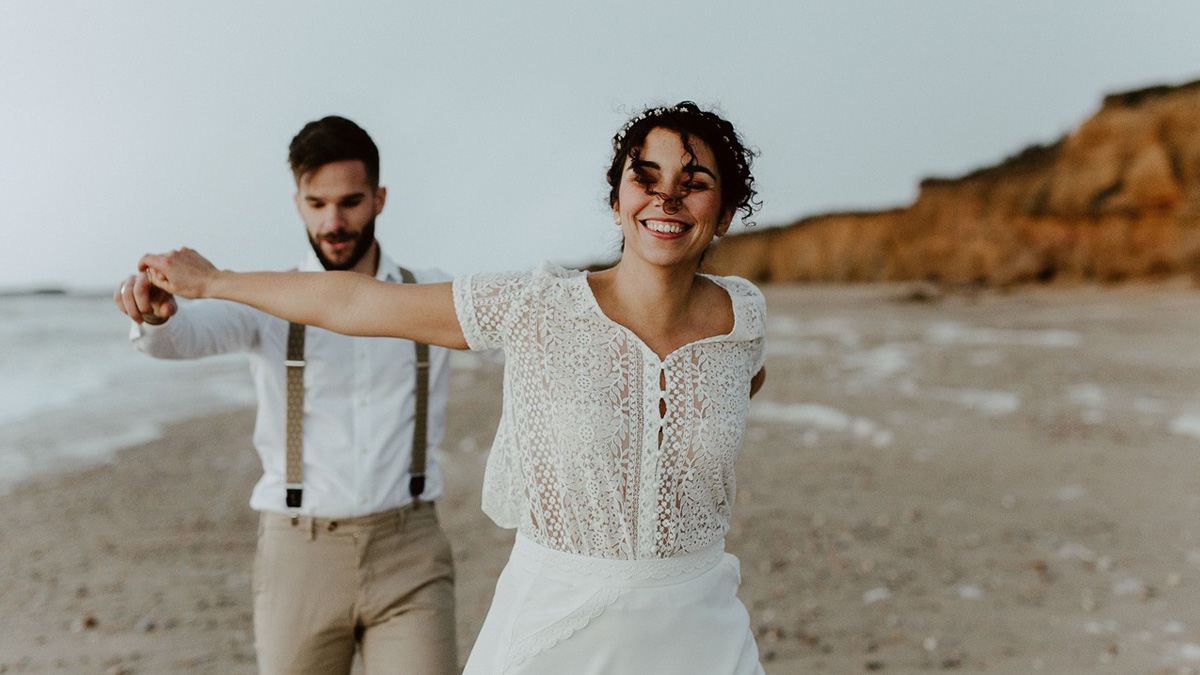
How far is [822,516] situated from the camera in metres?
8.83

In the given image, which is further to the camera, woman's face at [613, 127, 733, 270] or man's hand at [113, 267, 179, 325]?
man's hand at [113, 267, 179, 325]

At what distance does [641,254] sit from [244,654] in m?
4.62

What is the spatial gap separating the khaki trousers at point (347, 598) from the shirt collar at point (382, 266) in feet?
2.96

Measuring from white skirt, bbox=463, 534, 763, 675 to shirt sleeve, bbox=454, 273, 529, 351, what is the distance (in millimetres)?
547

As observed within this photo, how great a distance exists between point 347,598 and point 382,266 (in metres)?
1.22

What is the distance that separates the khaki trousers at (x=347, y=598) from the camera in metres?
3.43

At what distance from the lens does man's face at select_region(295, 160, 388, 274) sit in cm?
358

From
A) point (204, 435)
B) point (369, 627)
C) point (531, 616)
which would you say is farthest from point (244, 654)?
point (204, 435)

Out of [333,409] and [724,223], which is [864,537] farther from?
[724,223]

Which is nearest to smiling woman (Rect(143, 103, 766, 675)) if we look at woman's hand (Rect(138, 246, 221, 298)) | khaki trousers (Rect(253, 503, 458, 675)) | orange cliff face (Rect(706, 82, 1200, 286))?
woman's hand (Rect(138, 246, 221, 298))

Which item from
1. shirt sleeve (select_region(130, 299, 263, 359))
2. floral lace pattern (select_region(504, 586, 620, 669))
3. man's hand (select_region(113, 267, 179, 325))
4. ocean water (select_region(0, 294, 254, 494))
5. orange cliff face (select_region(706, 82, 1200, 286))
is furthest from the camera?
orange cliff face (select_region(706, 82, 1200, 286))

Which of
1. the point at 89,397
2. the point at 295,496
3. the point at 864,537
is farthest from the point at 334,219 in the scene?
the point at 89,397

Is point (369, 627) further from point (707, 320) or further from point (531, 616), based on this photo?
point (707, 320)

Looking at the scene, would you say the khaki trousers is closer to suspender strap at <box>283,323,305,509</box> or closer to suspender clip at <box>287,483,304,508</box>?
suspender clip at <box>287,483,304,508</box>
